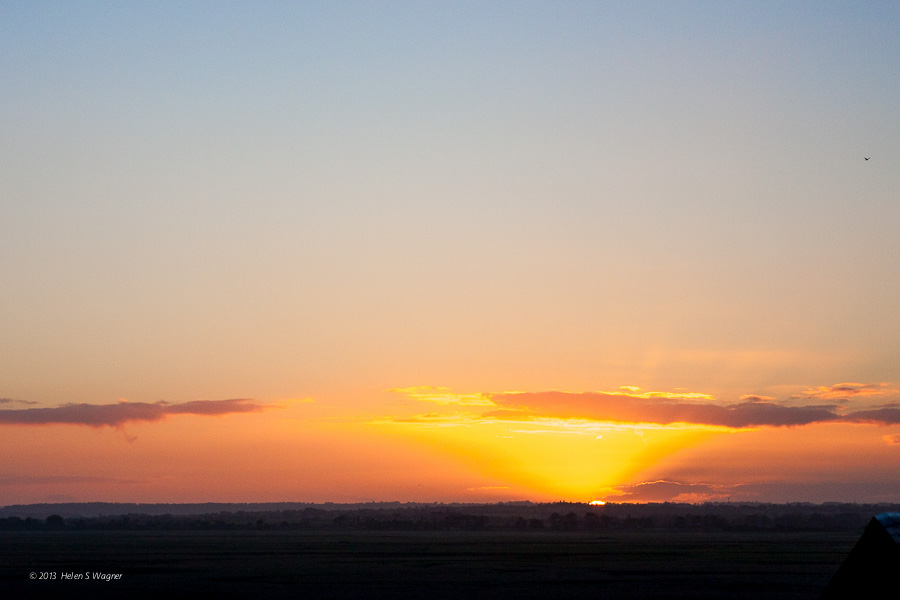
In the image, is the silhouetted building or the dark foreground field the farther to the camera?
the dark foreground field

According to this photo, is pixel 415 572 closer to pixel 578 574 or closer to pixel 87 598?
pixel 578 574

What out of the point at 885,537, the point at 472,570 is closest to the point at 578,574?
the point at 472,570

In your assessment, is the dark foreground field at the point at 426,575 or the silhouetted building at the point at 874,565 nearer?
the silhouetted building at the point at 874,565

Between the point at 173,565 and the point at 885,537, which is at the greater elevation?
the point at 885,537

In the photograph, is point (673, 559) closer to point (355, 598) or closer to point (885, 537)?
point (355, 598)

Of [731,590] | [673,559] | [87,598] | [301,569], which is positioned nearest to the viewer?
[87,598]

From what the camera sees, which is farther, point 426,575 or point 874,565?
point 426,575

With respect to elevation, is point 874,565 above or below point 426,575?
above

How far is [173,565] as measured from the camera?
74.4 meters

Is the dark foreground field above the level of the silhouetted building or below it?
below

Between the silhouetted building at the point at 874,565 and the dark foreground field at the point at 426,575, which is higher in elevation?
the silhouetted building at the point at 874,565

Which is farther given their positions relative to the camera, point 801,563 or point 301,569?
point 801,563

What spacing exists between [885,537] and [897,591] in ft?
4.12

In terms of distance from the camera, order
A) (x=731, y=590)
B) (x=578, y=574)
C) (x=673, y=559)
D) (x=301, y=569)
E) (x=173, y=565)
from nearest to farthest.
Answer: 1. (x=731, y=590)
2. (x=578, y=574)
3. (x=301, y=569)
4. (x=173, y=565)
5. (x=673, y=559)
